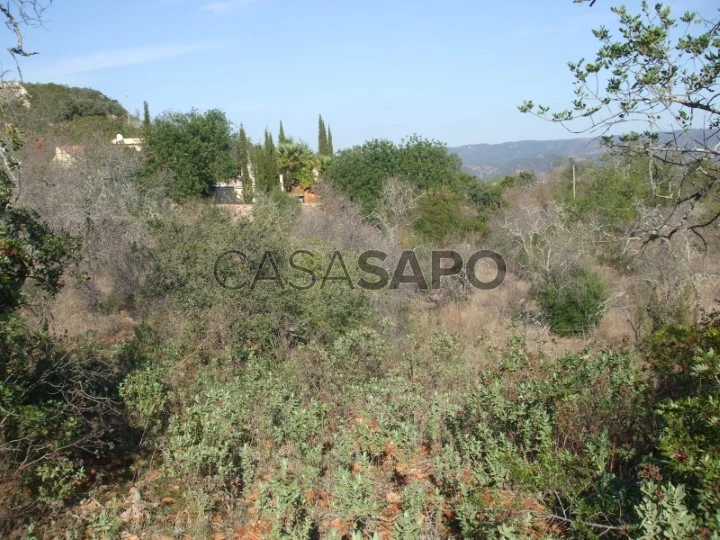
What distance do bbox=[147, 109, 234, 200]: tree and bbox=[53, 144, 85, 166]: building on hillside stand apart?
16.4 ft

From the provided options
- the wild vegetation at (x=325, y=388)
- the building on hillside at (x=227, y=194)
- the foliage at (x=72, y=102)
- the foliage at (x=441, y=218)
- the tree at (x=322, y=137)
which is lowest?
the wild vegetation at (x=325, y=388)

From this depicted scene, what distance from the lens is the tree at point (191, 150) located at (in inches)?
1010

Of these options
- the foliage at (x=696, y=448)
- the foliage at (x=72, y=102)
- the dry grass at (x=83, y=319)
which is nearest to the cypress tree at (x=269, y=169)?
the foliage at (x=72, y=102)

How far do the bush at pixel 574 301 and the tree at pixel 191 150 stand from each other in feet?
55.0

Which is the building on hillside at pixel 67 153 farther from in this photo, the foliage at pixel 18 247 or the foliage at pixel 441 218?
the foliage at pixel 18 247

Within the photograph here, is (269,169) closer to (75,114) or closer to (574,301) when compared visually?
(75,114)

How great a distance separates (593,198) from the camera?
2056 centimetres

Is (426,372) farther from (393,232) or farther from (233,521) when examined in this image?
(393,232)

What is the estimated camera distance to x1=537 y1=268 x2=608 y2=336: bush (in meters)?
14.2

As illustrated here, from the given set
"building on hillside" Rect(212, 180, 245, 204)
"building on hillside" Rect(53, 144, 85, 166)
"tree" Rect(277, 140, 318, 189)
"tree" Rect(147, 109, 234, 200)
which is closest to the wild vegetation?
"building on hillside" Rect(53, 144, 85, 166)

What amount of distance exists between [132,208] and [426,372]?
1140cm

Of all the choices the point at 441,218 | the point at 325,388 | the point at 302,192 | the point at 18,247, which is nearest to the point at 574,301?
the point at 441,218

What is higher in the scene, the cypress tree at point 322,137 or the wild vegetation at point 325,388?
the cypress tree at point 322,137

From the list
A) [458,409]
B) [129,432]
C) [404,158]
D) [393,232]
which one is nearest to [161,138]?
[404,158]
